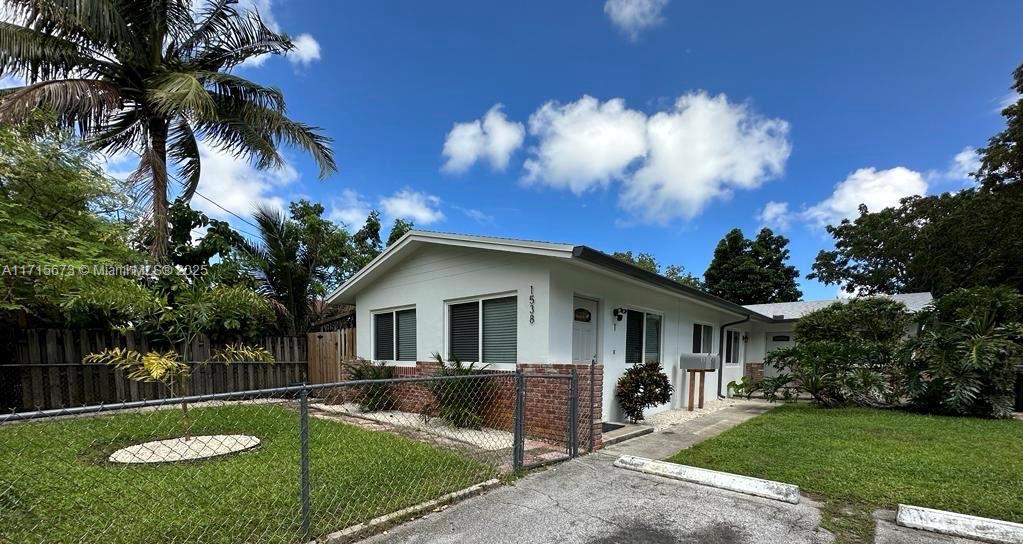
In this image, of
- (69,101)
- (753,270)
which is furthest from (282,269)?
(753,270)

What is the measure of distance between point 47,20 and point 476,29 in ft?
26.2

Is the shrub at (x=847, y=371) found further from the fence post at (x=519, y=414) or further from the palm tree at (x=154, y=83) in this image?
the palm tree at (x=154, y=83)

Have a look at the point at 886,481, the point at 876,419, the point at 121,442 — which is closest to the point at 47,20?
the point at 121,442

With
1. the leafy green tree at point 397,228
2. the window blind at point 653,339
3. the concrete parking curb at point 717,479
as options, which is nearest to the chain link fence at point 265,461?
the concrete parking curb at point 717,479

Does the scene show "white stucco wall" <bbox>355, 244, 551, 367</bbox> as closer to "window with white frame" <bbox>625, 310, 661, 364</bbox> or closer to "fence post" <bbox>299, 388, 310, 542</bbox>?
"window with white frame" <bbox>625, 310, 661, 364</bbox>

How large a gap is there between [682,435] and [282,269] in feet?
34.4

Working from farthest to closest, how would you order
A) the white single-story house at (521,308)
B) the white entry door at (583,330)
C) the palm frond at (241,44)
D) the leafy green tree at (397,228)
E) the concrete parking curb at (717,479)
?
1. the leafy green tree at (397,228)
2. the palm frond at (241,44)
3. the white entry door at (583,330)
4. the white single-story house at (521,308)
5. the concrete parking curb at (717,479)

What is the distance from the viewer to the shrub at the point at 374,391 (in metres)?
8.39

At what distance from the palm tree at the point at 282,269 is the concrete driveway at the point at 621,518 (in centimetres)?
951

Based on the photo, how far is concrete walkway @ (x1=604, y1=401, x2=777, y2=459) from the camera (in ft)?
18.0

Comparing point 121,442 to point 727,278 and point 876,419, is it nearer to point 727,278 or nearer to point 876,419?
point 876,419

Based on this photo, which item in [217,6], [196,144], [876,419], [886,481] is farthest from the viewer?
[196,144]

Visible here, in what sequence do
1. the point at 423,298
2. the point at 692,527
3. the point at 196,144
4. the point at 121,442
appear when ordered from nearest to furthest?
the point at 692,527
the point at 121,442
the point at 423,298
the point at 196,144

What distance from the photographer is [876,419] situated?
7.62m
